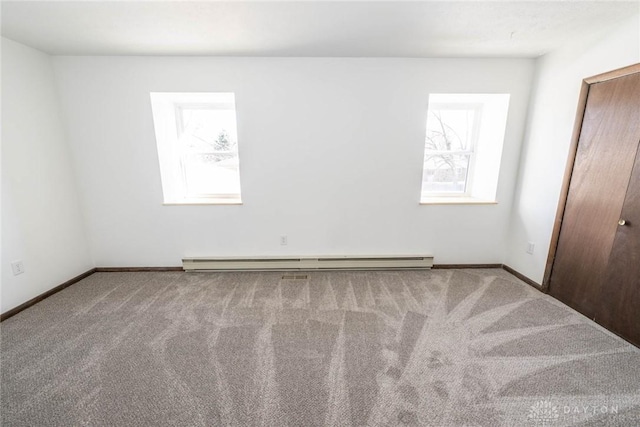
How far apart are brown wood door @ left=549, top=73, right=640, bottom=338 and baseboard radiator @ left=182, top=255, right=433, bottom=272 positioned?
3.98 feet

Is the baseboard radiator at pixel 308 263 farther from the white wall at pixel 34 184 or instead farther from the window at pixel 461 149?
the white wall at pixel 34 184

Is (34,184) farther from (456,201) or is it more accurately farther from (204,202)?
(456,201)

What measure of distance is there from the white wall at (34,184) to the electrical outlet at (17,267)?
0.03 meters

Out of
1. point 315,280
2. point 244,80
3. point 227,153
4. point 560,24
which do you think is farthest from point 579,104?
point 227,153

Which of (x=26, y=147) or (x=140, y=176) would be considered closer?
(x=26, y=147)

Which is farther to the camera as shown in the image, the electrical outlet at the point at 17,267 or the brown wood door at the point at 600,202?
the electrical outlet at the point at 17,267

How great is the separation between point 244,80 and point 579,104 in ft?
10.0

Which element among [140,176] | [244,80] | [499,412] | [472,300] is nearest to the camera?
[499,412]

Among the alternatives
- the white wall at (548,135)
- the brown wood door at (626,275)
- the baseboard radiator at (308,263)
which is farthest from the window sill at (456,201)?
the brown wood door at (626,275)

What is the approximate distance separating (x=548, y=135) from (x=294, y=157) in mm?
2534

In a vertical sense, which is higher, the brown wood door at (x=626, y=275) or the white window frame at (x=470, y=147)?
the white window frame at (x=470, y=147)

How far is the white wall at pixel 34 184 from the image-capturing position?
2.08m

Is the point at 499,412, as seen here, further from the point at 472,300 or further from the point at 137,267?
the point at 137,267

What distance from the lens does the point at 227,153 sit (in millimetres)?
2932
